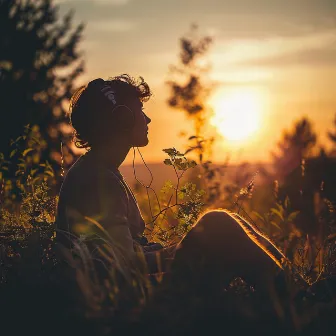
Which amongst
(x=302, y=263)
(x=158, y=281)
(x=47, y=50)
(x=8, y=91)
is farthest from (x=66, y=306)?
(x=47, y=50)

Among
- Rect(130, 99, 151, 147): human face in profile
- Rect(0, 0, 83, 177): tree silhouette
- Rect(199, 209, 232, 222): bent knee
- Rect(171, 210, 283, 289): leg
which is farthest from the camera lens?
Rect(0, 0, 83, 177): tree silhouette

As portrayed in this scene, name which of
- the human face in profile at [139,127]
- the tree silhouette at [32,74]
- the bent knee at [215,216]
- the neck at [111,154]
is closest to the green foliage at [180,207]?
the human face in profile at [139,127]

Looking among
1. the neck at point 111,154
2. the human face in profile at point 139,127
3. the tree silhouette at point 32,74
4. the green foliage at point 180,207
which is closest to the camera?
the neck at point 111,154

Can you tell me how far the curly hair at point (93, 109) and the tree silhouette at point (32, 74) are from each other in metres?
17.9

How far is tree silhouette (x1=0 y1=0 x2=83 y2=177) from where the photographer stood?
2228 centimetres

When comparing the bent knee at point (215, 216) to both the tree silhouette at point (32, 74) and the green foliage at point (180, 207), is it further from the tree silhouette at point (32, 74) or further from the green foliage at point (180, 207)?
the tree silhouette at point (32, 74)

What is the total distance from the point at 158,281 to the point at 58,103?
21.0m

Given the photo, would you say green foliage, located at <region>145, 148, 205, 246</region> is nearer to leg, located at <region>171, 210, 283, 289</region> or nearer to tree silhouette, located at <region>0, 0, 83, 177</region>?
leg, located at <region>171, 210, 283, 289</region>

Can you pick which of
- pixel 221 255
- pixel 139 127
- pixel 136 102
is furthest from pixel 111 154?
pixel 221 255

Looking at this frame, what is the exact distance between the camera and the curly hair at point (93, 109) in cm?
414

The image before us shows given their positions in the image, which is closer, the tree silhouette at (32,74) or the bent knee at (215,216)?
the bent knee at (215,216)

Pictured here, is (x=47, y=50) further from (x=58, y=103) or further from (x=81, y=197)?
(x=81, y=197)

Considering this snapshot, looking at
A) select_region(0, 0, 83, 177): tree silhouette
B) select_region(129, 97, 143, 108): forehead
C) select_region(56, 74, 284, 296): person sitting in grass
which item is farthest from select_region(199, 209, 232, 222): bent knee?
select_region(0, 0, 83, 177): tree silhouette

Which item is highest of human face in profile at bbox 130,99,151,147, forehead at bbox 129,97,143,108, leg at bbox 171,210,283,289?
forehead at bbox 129,97,143,108
